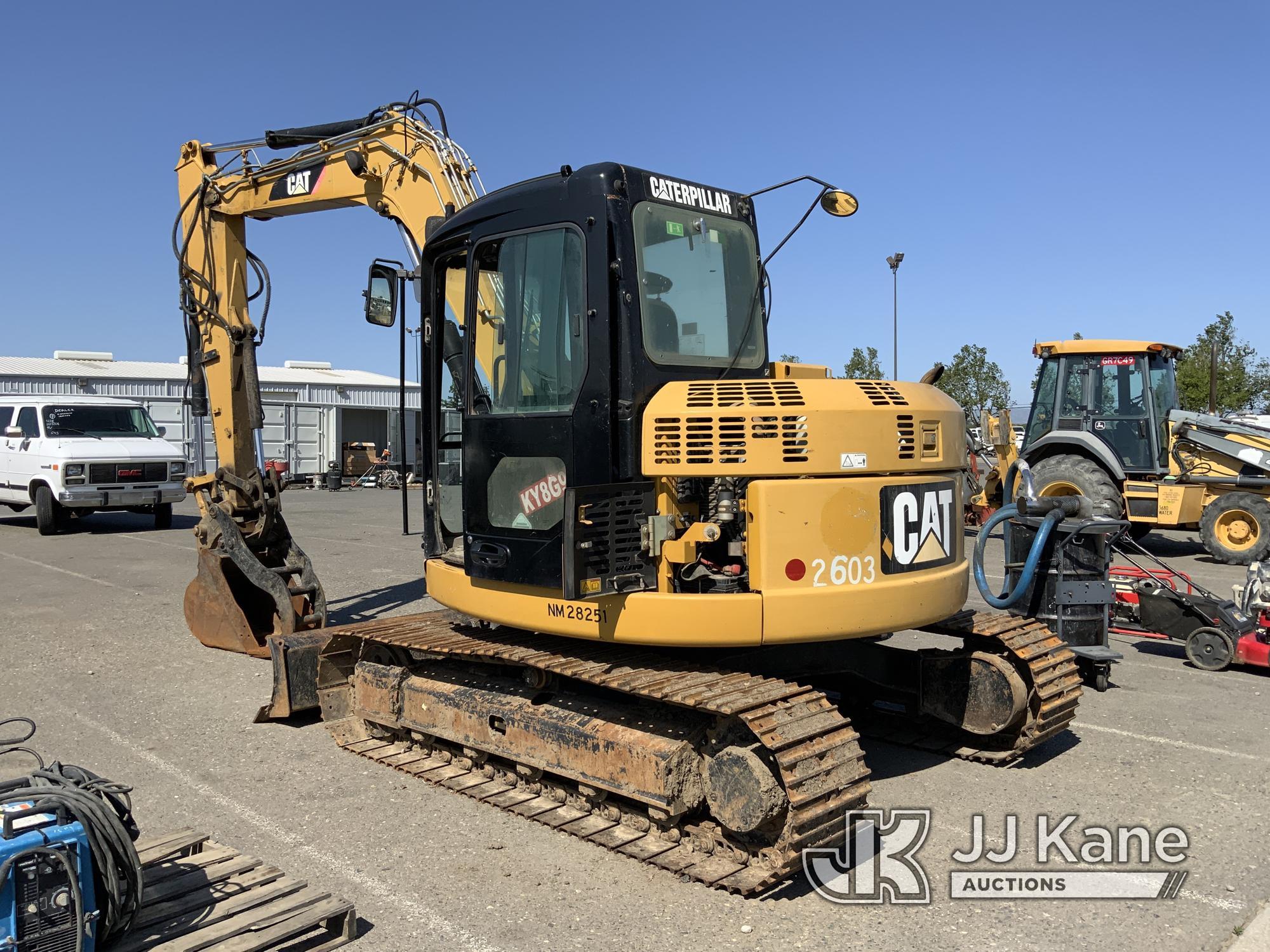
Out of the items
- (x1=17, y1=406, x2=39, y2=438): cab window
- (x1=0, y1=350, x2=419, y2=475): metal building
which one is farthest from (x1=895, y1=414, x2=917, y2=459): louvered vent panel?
(x1=0, y1=350, x2=419, y2=475): metal building

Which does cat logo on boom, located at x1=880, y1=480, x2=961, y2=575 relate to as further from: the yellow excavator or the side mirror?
the side mirror

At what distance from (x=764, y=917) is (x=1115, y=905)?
1.54 metres

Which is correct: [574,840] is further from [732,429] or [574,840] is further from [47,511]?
[47,511]

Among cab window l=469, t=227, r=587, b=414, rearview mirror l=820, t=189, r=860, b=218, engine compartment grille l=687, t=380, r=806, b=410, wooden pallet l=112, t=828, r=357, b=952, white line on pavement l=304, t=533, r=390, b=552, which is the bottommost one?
wooden pallet l=112, t=828, r=357, b=952

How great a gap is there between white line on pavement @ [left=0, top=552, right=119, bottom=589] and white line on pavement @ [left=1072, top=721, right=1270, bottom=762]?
35.3ft

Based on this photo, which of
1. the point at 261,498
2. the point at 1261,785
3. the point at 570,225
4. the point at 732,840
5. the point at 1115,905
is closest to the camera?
the point at 1115,905

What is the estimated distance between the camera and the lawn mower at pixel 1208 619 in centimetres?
852

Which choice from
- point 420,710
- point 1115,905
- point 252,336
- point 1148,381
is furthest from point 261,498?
point 1148,381

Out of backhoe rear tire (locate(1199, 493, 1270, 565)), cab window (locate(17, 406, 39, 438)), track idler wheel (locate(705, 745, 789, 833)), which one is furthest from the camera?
cab window (locate(17, 406, 39, 438))

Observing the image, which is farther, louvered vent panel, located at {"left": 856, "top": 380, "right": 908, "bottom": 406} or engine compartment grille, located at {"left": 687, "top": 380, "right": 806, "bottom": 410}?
louvered vent panel, located at {"left": 856, "top": 380, "right": 908, "bottom": 406}

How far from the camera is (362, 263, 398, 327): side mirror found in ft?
22.1

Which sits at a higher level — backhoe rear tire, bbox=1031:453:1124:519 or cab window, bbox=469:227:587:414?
cab window, bbox=469:227:587:414

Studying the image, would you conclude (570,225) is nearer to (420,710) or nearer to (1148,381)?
(420,710)

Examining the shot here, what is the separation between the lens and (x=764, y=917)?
4379 millimetres
